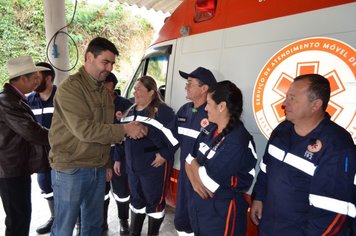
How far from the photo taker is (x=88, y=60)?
7.13ft

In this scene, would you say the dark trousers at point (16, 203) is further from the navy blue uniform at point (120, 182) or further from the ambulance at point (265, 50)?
the ambulance at point (265, 50)

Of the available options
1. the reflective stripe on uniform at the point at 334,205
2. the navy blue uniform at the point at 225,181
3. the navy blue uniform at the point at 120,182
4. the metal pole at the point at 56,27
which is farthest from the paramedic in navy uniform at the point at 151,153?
the metal pole at the point at 56,27

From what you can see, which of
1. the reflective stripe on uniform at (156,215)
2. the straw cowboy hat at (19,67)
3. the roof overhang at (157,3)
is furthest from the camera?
the roof overhang at (157,3)

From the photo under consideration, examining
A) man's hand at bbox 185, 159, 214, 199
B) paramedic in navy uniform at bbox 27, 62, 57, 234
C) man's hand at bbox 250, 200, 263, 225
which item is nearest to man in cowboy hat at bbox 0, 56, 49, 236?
paramedic in navy uniform at bbox 27, 62, 57, 234

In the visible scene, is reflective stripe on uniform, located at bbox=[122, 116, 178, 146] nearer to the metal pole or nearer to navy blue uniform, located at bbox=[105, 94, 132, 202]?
navy blue uniform, located at bbox=[105, 94, 132, 202]

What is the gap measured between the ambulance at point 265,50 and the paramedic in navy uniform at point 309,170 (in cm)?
33

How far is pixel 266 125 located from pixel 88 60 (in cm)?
147

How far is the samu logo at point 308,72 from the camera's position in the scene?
1.81 meters

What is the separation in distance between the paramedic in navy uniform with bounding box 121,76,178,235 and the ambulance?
8.8 inches

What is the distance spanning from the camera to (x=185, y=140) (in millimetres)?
2799

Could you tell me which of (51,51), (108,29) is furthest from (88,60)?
(108,29)

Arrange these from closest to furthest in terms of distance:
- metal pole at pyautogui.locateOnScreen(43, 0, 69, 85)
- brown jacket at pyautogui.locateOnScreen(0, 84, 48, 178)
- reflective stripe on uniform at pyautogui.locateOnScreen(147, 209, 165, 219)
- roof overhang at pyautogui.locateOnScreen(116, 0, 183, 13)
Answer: brown jacket at pyautogui.locateOnScreen(0, 84, 48, 178) < reflective stripe on uniform at pyautogui.locateOnScreen(147, 209, 165, 219) < metal pole at pyautogui.locateOnScreen(43, 0, 69, 85) < roof overhang at pyautogui.locateOnScreen(116, 0, 183, 13)

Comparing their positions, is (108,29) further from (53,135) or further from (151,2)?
(53,135)

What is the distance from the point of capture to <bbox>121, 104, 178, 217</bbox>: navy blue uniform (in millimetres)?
2945
